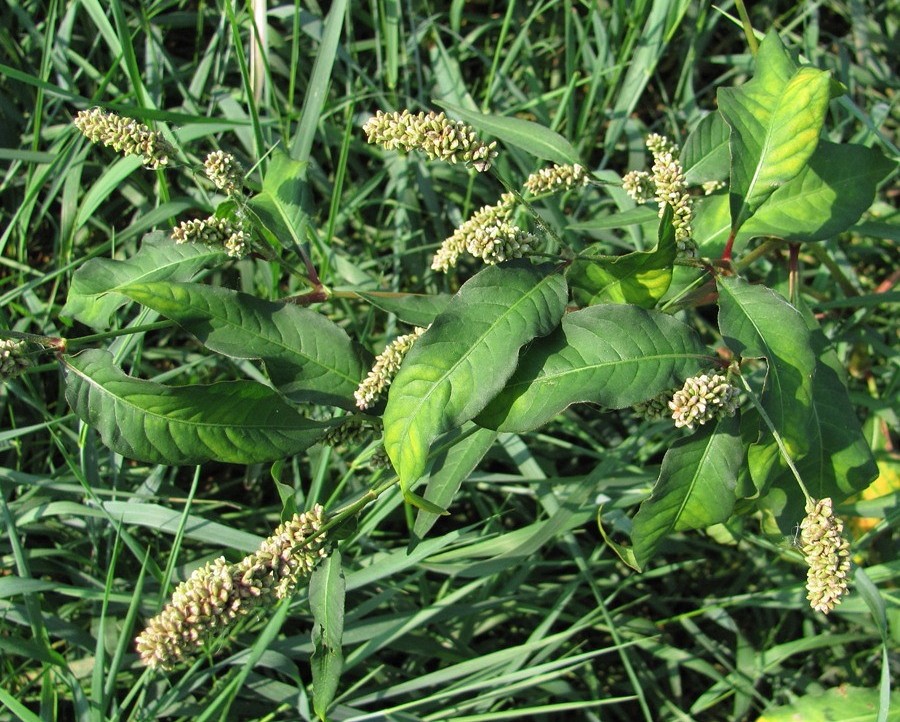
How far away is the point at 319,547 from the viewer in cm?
169

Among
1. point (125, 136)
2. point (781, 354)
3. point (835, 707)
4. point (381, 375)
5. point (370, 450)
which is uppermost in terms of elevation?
point (125, 136)

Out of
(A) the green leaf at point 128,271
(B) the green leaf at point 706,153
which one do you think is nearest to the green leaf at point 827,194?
(B) the green leaf at point 706,153

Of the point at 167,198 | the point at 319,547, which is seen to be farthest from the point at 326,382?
the point at 167,198

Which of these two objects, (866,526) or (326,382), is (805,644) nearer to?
(866,526)

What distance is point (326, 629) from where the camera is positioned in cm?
177

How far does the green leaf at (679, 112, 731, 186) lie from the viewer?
7.18 ft

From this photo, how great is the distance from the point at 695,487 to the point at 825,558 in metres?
0.30

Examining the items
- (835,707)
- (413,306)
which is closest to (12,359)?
(413,306)

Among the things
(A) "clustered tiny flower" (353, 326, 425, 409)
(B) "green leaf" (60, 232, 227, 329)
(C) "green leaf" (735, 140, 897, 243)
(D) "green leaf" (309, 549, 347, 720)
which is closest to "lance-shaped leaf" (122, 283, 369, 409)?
(A) "clustered tiny flower" (353, 326, 425, 409)

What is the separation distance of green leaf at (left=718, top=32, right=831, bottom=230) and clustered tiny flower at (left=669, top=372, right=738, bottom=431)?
0.39 meters

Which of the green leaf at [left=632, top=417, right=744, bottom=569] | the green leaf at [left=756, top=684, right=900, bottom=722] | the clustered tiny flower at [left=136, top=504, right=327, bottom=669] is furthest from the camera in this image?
the green leaf at [left=756, top=684, right=900, bottom=722]

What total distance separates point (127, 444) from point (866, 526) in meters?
2.27

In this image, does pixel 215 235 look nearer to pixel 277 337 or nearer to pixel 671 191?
pixel 277 337

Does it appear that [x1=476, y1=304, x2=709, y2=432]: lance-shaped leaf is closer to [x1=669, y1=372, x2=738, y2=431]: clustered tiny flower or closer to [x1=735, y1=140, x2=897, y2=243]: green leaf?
[x1=669, y1=372, x2=738, y2=431]: clustered tiny flower
